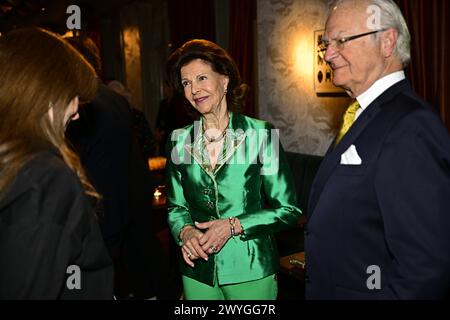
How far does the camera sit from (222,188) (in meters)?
1.81

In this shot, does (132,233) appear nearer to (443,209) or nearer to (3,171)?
(3,171)

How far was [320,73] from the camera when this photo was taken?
4.13 m

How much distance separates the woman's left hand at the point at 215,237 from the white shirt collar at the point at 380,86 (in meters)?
0.75

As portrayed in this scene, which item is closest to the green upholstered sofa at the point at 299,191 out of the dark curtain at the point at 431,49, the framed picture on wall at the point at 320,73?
the framed picture on wall at the point at 320,73

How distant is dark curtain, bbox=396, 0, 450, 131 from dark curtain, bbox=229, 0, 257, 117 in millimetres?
→ 2285

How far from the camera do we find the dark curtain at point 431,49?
2.97m

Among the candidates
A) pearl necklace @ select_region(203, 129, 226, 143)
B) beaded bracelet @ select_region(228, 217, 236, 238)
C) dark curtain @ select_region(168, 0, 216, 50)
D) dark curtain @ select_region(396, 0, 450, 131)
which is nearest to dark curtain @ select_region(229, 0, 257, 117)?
dark curtain @ select_region(168, 0, 216, 50)

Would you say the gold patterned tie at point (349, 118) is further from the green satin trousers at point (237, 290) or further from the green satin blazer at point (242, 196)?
the green satin trousers at point (237, 290)
